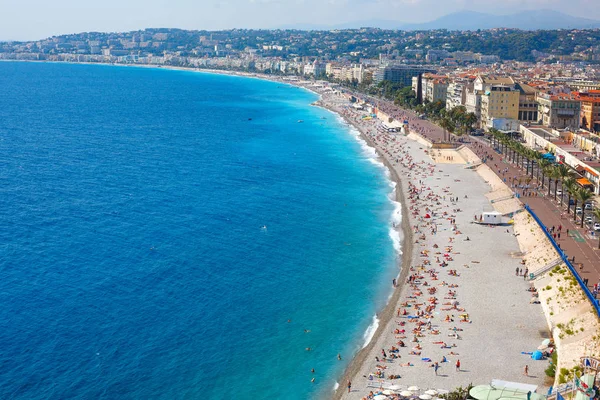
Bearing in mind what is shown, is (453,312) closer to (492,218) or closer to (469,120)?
(492,218)

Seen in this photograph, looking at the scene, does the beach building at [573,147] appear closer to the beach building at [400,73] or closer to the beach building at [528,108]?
the beach building at [528,108]

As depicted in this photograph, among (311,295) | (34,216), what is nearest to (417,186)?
(311,295)

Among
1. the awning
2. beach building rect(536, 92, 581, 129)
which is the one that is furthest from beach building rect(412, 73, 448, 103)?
the awning

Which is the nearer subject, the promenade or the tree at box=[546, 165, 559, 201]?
the promenade

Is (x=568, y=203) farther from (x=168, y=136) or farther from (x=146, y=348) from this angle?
(x=168, y=136)

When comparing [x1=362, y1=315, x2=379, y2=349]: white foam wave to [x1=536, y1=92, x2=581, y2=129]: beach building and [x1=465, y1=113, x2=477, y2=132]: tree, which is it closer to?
[x1=536, y1=92, x2=581, y2=129]: beach building

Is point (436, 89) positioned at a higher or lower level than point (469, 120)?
higher

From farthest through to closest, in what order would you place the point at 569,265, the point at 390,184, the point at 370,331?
1. the point at 390,184
2. the point at 569,265
3. the point at 370,331

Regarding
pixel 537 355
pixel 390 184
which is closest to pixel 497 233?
pixel 390 184

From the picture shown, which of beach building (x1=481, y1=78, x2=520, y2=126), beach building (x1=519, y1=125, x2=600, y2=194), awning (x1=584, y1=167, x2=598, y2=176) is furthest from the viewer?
beach building (x1=481, y1=78, x2=520, y2=126)
